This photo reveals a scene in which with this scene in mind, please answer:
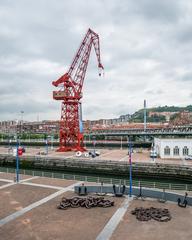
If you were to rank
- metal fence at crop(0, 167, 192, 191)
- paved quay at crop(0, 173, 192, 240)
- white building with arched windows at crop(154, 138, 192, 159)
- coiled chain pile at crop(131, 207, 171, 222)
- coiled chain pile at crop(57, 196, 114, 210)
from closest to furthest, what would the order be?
paved quay at crop(0, 173, 192, 240) < coiled chain pile at crop(131, 207, 171, 222) < coiled chain pile at crop(57, 196, 114, 210) < metal fence at crop(0, 167, 192, 191) < white building with arched windows at crop(154, 138, 192, 159)

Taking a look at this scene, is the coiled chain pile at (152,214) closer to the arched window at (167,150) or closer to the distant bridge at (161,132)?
the arched window at (167,150)

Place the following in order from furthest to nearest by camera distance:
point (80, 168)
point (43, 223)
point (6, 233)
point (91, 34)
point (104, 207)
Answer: point (91, 34) → point (80, 168) → point (104, 207) → point (43, 223) → point (6, 233)

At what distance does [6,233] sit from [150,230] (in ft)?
27.0

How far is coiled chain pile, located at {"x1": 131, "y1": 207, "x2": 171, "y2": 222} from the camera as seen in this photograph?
15.6m

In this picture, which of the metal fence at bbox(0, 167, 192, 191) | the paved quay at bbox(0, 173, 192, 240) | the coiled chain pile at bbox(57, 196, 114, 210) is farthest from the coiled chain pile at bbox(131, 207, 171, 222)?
the metal fence at bbox(0, 167, 192, 191)

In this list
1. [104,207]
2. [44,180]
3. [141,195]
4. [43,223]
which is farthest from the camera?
[44,180]

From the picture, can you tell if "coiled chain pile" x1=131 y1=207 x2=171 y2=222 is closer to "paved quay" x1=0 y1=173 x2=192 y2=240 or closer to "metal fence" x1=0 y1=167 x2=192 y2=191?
"paved quay" x1=0 y1=173 x2=192 y2=240

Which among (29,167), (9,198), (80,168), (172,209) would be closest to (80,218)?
(172,209)

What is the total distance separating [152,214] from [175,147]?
3644 centimetres

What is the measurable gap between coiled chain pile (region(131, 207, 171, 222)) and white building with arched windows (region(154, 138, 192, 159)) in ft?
115

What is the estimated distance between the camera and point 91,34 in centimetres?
6700

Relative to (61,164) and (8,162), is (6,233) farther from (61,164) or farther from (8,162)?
(8,162)

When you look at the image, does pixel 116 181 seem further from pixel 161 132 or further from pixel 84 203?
pixel 161 132

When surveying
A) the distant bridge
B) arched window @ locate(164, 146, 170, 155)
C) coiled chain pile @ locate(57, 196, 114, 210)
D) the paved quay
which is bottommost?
the paved quay
